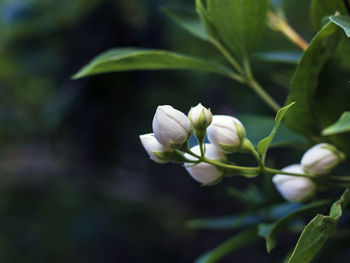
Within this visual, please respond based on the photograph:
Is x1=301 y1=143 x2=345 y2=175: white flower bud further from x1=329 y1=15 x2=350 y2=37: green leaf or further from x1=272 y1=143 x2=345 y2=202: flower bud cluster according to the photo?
x1=329 y1=15 x2=350 y2=37: green leaf

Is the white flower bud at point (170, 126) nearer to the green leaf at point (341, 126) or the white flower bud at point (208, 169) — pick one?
the white flower bud at point (208, 169)

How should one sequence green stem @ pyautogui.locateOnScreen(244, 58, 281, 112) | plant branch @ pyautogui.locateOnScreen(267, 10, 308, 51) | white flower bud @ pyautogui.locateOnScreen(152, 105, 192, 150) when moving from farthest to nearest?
plant branch @ pyautogui.locateOnScreen(267, 10, 308, 51) → green stem @ pyautogui.locateOnScreen(244, 58, 281, 112) → white flower bud @ pyautogui.locateOnScreen(152, 105, 192, 150)

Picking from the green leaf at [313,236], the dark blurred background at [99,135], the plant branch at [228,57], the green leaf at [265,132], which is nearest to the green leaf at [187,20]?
the plant branch at [228,57]

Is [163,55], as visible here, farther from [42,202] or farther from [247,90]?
[42,202]

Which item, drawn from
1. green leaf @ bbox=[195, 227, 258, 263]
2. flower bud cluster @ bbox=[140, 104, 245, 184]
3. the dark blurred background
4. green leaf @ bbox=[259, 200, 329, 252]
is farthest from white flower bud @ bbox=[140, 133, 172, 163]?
the dark blurred background

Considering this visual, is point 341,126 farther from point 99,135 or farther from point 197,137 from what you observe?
point 99,135

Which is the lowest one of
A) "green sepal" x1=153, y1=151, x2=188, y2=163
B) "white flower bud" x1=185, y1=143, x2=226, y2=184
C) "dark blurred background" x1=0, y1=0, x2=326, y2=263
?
"dark blurred background" x1=0, y1=0, x2=326, y2=263

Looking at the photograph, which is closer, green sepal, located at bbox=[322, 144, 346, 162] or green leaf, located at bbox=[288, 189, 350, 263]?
green leaf, located at bbox=[288, 189, 350, 263]
